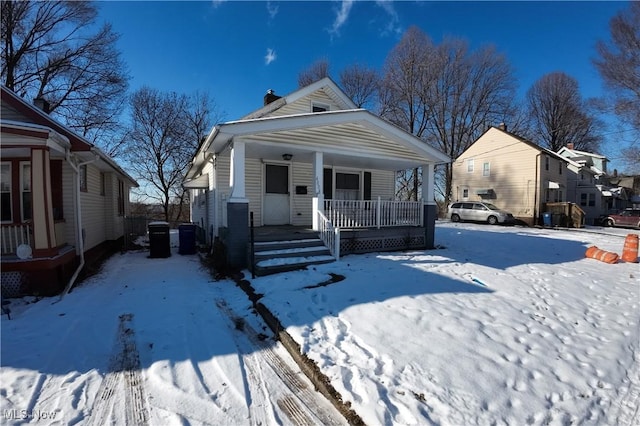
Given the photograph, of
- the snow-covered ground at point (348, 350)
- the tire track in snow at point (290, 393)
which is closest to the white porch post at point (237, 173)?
the snow-covered ground at point (348, 350)

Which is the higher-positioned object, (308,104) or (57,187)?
(308,104)

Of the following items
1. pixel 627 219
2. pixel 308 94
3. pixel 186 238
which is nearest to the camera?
pixel 186 238

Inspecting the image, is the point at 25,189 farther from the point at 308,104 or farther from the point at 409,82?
the point at 409,82

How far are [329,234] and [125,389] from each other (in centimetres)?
518

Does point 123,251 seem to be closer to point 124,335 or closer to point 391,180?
point 124,335

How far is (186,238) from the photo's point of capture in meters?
9.84

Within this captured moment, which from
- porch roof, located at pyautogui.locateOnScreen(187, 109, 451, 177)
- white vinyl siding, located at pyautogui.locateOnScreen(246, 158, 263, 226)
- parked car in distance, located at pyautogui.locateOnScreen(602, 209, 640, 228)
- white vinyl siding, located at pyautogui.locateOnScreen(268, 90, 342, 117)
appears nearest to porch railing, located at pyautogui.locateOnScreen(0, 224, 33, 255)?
porch roof, located at pyautogui.locateOnScreen(187, 109, 451, 177)

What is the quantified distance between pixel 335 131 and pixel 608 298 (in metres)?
6.69

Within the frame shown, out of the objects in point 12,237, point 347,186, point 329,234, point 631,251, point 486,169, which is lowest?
point 631,251

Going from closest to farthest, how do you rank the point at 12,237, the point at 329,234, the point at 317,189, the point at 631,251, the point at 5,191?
the point at 12,237 → the point at 5,191 → the point at 329,234 → the point at 317,189 → the point at 631,251

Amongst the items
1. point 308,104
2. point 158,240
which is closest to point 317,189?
point 308,104

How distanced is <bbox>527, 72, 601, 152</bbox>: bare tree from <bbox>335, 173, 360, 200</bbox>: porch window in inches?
1269

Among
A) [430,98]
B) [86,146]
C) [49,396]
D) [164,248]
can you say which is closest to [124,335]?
[49,396]

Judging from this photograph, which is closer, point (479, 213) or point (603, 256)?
point (603, 256)
